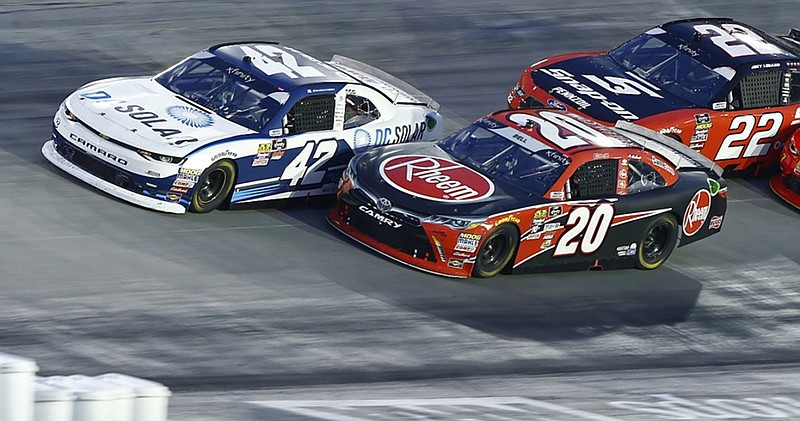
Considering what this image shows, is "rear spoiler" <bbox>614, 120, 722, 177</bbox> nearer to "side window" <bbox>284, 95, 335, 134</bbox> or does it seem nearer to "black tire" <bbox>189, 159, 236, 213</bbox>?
"side window" <bbox>284, 95, 335, 134</bbox>

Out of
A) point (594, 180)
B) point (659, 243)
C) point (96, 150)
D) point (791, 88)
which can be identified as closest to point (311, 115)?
point (96, 150)

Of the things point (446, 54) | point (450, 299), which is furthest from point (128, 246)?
point (446, 54)

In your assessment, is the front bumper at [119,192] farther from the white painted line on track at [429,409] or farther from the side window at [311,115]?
the white painted line on track at [429,409]

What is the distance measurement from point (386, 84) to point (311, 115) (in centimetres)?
158

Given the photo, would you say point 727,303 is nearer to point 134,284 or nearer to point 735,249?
point 735,249

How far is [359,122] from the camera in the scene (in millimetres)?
14172

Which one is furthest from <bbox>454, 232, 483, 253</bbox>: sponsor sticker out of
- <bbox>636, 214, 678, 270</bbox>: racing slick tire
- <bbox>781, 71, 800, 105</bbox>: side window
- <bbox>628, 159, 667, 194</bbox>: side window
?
<bbox>781, 71, 800, 105</bbox>: side window

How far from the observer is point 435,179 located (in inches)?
497

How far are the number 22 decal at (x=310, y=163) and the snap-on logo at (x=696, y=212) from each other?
3.48 metres

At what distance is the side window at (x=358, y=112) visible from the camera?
1409cm

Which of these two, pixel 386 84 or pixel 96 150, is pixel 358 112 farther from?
pixel 96 150

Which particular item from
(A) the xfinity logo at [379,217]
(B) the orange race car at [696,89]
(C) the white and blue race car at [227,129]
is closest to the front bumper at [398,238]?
(A) the xfinity logo at [379,217]

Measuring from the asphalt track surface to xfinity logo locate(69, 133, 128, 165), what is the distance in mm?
463

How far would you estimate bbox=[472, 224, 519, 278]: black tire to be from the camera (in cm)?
1226
